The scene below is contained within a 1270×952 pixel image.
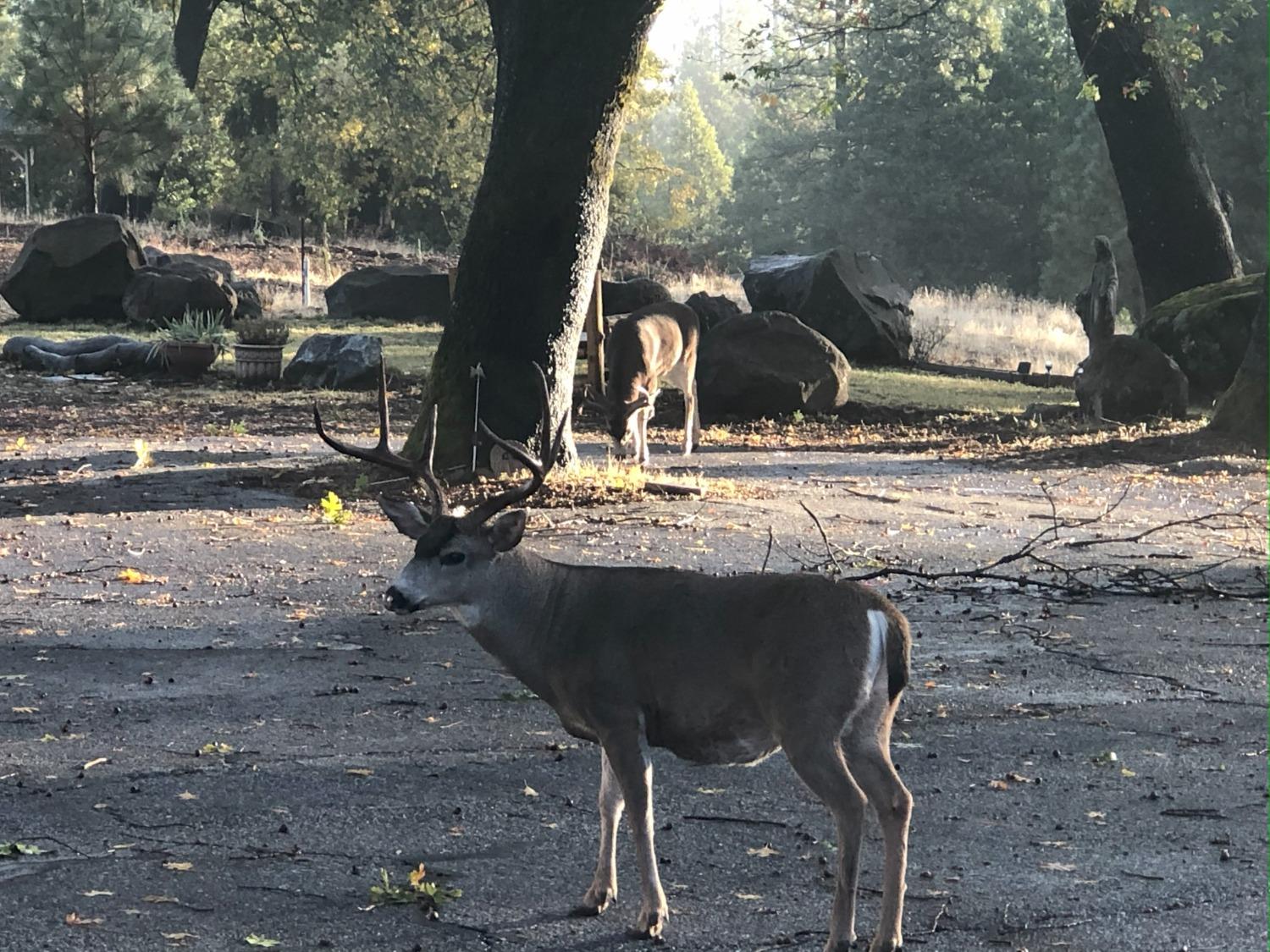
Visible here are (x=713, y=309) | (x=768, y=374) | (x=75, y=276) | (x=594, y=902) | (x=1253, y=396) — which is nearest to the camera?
(x=594, y=902)

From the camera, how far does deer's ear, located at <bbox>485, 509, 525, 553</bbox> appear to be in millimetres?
6191

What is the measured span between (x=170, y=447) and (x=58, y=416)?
12.4ft

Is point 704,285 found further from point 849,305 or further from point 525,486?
point 525,486

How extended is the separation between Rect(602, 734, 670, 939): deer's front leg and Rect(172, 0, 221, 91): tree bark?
45.6m

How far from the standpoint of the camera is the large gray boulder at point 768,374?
22.7 metres

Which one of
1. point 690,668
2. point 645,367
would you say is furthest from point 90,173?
point 690,668

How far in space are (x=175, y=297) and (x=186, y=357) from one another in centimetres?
532

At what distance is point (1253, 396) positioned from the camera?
1953 centimetres

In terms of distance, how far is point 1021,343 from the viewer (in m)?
38.5

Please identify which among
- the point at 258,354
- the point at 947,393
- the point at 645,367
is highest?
the point at 645,367

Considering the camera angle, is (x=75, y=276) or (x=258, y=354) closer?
(x=258, y=354)

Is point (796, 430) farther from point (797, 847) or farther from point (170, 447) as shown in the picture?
point (797, 847)

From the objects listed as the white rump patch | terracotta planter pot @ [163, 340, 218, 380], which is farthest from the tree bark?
the white rump patch

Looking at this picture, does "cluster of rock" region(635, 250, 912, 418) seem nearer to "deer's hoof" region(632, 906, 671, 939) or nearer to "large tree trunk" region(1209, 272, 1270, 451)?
"large tree trunk" region(1209, 272, 1270, 451)
